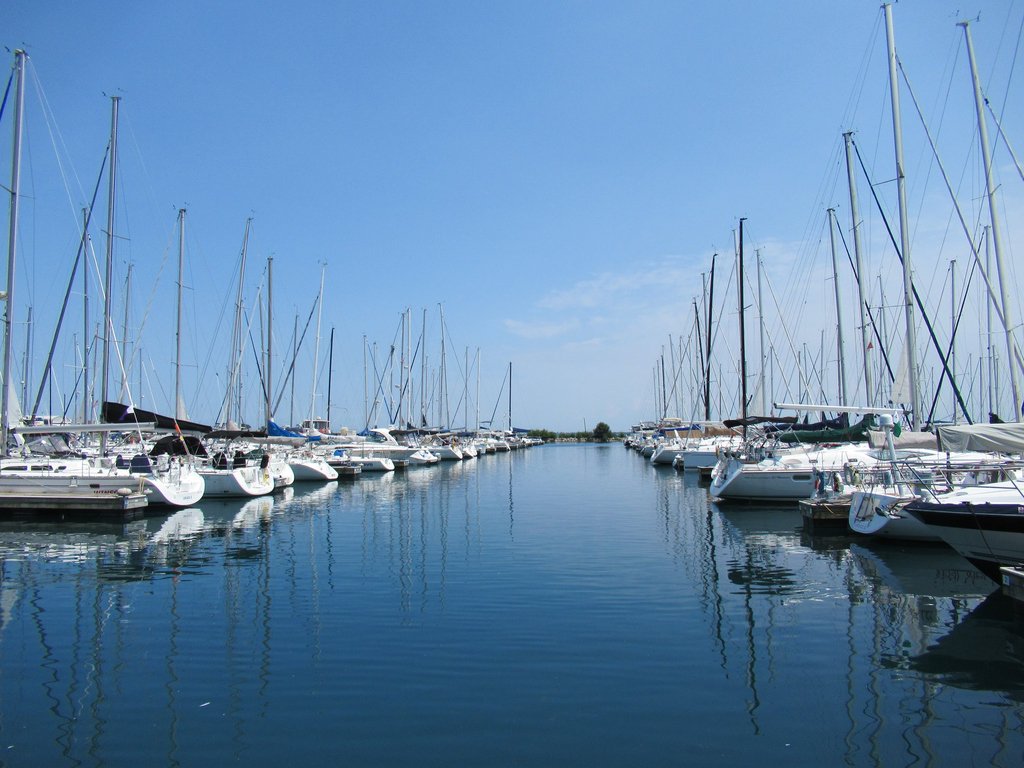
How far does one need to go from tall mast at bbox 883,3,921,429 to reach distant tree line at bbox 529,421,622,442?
513 feet

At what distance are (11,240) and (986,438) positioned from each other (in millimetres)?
33814

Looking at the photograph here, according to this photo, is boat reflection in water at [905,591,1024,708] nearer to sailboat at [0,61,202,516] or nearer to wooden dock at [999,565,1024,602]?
wooden dock at [999,565,1024,602]

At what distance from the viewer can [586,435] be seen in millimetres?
191000

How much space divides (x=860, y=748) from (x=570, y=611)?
6320 millimetres

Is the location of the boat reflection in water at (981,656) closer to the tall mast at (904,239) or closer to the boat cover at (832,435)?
the tall mast at (904,239)

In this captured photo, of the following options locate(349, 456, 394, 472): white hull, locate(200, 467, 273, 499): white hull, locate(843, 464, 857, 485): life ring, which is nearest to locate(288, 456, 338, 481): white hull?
locate(349, 456, 394, 472): white hull

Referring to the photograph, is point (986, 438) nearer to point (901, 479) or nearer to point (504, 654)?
point (901, 479)

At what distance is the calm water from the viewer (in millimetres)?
7840

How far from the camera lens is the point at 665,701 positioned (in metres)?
9.00

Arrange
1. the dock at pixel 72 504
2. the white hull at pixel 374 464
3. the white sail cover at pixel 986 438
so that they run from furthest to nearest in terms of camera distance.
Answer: the white hull at pixel 374 464
the dock at pixel 72 504
the white sail cover at pixel 986 438

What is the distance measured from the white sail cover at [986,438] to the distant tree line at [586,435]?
161646 mm

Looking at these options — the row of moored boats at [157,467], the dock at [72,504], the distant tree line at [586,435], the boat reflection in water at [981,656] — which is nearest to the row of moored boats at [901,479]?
the boat reflection in water at [981,656]

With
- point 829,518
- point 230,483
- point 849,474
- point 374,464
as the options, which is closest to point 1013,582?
point 829,518

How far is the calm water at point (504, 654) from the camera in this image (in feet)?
25.7
